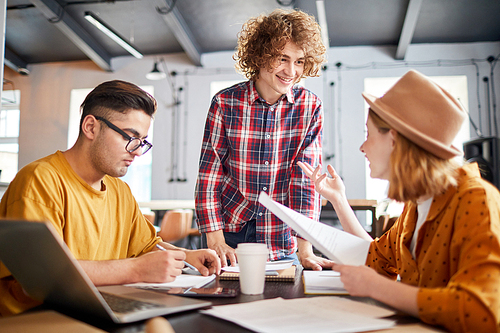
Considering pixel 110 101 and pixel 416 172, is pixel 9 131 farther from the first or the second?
pixel 416 172

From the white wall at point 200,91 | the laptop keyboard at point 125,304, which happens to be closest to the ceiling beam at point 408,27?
the white wall at point 200,91

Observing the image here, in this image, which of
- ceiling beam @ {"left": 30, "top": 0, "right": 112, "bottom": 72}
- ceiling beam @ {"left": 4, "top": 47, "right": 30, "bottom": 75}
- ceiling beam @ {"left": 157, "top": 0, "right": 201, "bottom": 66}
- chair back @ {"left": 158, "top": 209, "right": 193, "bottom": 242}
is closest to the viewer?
chair back @ {"left": 158, "top": 209, "right": 193, "bottom": 242}

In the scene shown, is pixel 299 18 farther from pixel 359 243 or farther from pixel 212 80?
pixel 212 80

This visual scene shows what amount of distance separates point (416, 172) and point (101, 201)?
0.91m

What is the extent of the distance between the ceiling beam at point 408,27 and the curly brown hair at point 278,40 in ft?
15.6

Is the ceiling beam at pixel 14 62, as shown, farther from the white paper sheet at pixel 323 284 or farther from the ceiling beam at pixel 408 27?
the white paper sheet at pixel 323 284

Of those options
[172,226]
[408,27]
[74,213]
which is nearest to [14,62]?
[172,226]

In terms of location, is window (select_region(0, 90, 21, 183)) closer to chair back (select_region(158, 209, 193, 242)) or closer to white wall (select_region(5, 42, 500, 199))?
white wall (select_region(5, 42, 500, 199))

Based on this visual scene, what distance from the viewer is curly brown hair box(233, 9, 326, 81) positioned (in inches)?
61.6

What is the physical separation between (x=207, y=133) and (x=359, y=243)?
0.91 meters

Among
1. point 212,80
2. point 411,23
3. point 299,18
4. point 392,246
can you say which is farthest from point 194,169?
point 392,246

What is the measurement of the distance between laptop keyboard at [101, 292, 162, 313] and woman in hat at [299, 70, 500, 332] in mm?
355

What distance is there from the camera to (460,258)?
681 mm

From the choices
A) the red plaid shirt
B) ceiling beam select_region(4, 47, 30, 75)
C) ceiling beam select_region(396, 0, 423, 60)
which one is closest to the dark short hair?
the red plaid shirt
